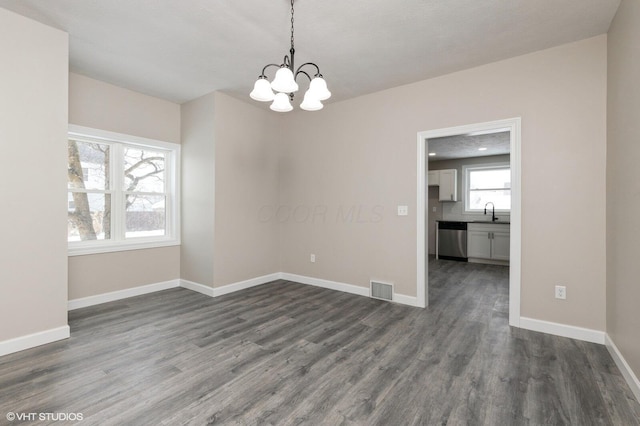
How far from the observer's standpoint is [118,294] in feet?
12.9

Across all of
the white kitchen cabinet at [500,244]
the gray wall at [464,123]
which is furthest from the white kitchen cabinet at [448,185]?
the gray wall at [464,123]

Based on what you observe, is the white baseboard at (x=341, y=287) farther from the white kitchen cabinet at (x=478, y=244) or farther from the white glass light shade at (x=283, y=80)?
the white kitchen cabinet at (x=478, y=244)

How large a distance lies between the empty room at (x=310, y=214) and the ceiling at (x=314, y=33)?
0.02 m

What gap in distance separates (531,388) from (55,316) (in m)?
3.88

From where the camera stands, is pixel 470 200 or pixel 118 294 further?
pixel 470 200

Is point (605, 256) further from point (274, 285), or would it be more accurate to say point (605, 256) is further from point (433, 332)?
point (274, 285)

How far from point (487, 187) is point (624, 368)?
19.1ft

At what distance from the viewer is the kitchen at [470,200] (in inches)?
251


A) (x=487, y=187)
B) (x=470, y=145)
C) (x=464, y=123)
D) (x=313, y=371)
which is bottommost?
(x=313, y=371)

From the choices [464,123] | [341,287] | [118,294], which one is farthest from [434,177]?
[118,294]

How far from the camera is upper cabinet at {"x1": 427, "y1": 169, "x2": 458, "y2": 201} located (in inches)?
298

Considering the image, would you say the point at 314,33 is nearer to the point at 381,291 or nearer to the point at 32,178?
the point at 32,178

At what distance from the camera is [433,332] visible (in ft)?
9.64

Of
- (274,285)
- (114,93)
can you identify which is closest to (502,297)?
(274,285)
